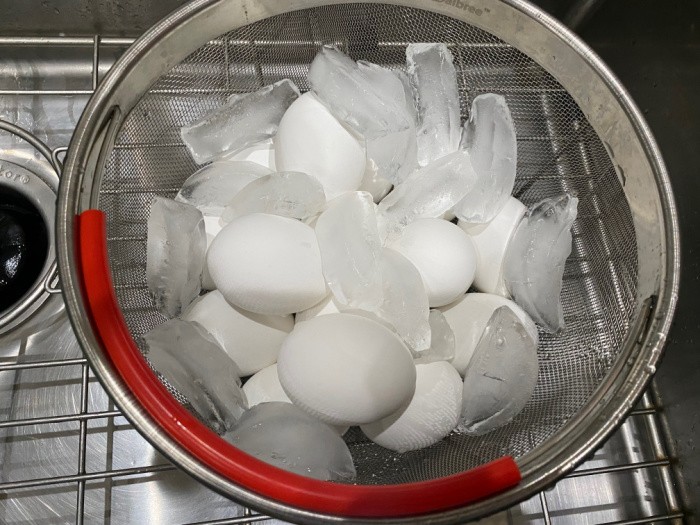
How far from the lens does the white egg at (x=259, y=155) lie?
65cm

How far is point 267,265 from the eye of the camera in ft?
1.73

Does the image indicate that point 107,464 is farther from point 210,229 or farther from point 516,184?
point 516,184

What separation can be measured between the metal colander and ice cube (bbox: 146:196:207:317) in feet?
0.14

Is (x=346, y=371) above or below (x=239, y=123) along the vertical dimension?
below

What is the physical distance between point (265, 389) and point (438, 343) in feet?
0.56

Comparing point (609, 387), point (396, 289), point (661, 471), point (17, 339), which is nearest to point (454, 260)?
point (396, 289)

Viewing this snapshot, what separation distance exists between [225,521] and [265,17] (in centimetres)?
51

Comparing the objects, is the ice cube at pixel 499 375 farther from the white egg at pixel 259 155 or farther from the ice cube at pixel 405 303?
the white egg at pixel 259 155

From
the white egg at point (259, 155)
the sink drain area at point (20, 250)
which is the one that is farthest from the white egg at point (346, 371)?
the sink drain area at point (20, 250)

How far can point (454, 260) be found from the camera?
575mm

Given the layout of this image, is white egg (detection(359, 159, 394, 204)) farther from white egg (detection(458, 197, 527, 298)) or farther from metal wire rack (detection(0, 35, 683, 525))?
metal wire rack (detection(0, 35, 683, 525))

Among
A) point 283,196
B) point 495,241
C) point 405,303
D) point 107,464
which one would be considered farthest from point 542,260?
point 107,464

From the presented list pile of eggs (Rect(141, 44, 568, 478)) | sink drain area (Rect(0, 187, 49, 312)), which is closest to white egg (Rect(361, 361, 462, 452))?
pile of eggs (Rect(141, 44, 568, 478))

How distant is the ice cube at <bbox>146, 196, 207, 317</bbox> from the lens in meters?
0.56
